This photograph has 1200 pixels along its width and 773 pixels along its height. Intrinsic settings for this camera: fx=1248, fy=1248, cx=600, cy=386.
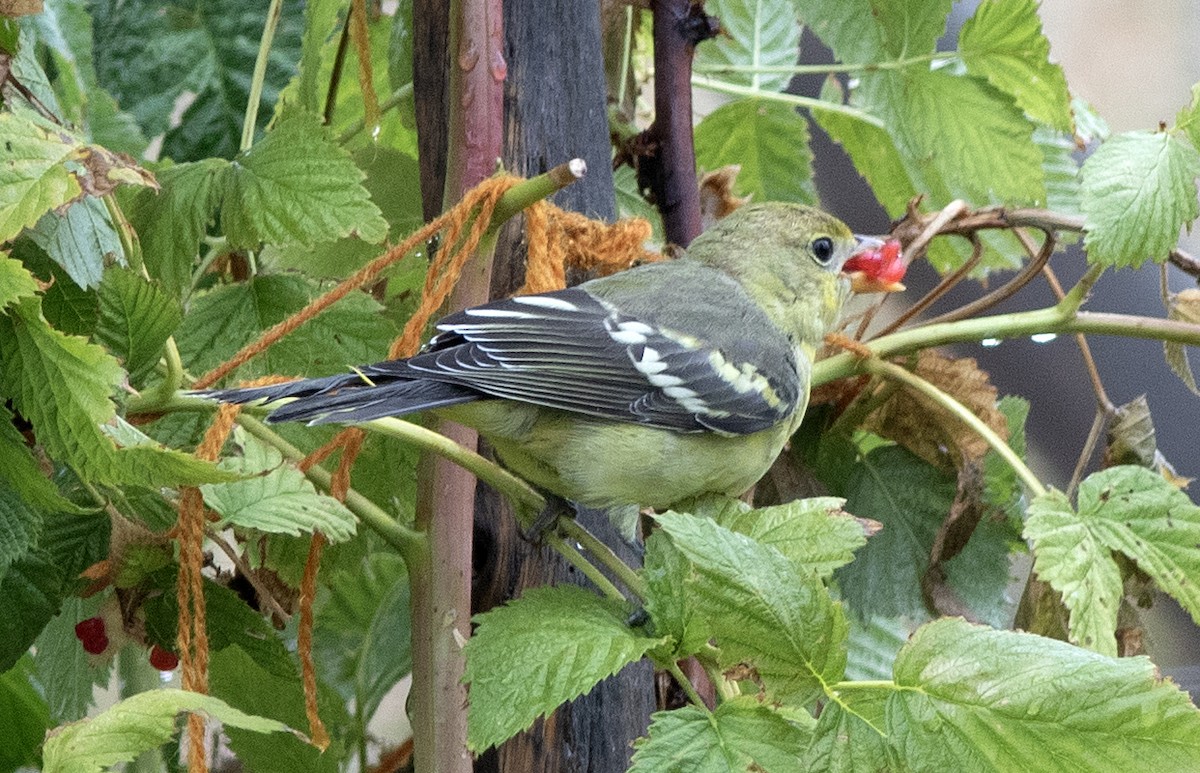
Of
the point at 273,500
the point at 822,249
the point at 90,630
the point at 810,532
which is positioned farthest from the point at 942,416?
the point at 90,630

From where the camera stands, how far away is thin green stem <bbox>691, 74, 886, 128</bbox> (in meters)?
1.55

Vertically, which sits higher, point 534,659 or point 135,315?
point 135,315

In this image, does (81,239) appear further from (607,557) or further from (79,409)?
(607,557)

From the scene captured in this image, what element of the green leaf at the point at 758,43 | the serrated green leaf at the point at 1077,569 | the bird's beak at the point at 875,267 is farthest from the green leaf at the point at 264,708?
the green leaf at the point at 758,43

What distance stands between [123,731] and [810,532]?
455mm

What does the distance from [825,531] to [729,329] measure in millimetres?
→ 491

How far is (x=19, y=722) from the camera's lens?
128 cm

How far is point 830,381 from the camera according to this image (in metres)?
1.39

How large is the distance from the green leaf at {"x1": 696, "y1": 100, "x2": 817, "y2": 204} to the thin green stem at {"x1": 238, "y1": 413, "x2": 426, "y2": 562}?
87 centimetres

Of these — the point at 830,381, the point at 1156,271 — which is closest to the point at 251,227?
the point at 830,381

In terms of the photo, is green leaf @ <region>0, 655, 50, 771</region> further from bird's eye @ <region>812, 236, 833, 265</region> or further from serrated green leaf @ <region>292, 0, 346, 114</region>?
bird's eye @ <region>812, 236, 833, 265</region>

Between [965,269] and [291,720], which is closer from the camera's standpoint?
[291,720]

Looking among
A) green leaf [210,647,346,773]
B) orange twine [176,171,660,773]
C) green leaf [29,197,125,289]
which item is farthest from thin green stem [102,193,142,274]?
green leaf [210,647,346,773]

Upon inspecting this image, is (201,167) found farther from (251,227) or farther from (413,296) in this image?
(413,296)
